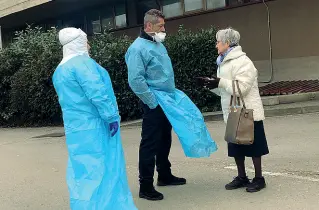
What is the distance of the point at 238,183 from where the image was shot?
500 centimetres

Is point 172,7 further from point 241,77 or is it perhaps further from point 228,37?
point 241,77

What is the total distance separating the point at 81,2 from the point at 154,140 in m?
14.1

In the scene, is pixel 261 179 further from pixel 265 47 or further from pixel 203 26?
pixel 203 26

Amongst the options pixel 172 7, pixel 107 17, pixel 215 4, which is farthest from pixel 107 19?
pixel 215 4

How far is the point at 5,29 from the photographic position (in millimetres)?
23578

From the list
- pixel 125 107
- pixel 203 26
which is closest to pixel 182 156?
pixel 125 107

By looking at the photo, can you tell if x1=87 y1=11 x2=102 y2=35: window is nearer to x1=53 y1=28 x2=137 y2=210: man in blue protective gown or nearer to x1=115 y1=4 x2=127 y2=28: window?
x1=115 y1=4 x2=127 y2=28: window

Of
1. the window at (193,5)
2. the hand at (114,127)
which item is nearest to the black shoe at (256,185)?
the hand at (114,127)

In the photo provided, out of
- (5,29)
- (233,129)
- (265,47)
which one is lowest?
(233,129)

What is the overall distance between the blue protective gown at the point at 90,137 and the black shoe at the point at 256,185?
151cm

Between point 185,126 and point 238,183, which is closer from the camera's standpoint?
point 185,126

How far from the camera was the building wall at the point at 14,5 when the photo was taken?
1708 cm

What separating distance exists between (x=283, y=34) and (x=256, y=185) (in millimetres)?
8418

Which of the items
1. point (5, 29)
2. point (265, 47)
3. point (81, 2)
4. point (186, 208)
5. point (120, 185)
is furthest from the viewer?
point (5, 29)
